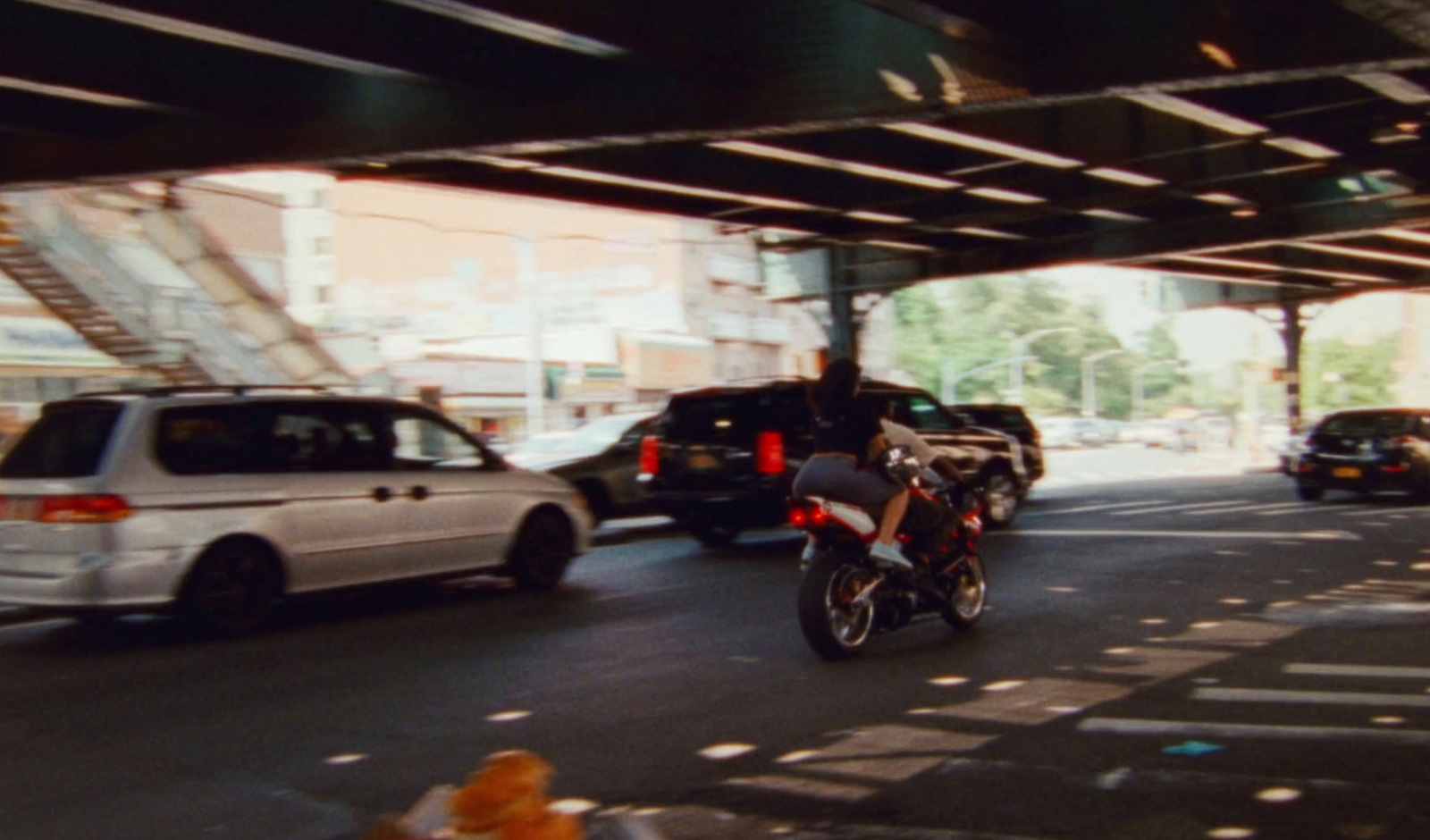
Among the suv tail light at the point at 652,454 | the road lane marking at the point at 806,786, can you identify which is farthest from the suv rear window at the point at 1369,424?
the road lane marking at the point at 806,786

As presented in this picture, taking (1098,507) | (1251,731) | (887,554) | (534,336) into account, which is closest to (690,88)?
(887,554)

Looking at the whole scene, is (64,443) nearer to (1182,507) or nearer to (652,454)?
(652,454)

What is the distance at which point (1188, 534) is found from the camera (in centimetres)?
1616

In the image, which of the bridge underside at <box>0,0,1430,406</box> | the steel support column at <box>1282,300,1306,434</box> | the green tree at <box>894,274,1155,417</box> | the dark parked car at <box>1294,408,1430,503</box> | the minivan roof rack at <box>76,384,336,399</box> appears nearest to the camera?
the minivan roof rack at <box>76,384,336,399</box>

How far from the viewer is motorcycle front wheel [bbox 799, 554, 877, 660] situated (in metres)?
8.30

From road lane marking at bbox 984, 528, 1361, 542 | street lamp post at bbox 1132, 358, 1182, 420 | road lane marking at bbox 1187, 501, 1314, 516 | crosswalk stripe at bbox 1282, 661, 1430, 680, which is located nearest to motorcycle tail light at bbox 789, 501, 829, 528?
crosswalk stripe at bbox 1282, 661, 1430, 680

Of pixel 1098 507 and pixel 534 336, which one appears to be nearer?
pixel 1098 507

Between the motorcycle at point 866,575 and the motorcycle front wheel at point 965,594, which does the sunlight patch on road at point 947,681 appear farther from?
the motorcycle front wheel at point 965,594

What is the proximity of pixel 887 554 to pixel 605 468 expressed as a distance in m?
9.98

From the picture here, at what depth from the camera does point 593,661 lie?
28.3 ft

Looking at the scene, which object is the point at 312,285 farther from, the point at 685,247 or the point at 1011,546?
the point at 1011,546

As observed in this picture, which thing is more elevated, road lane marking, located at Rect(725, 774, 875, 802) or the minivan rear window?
the minivan rear window

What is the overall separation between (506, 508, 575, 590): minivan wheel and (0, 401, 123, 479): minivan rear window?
3.48 m

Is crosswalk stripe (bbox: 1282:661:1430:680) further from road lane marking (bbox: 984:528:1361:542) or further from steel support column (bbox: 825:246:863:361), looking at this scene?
steel support column (bbox: 825:246:863:361)
